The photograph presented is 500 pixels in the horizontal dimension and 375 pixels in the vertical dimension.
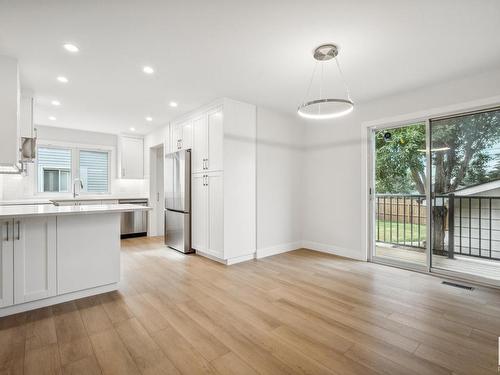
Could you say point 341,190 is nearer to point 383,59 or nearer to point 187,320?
point 383,59

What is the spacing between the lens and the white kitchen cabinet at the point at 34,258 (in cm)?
235

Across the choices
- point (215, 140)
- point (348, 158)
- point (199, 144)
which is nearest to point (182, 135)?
point (199, 144)

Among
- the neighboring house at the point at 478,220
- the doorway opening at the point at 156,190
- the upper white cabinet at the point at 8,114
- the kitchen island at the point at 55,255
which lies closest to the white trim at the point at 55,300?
the kitchen island at the point at 55,255

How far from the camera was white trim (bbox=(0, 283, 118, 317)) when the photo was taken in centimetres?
235

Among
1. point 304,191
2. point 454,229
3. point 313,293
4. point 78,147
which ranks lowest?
point 313,293

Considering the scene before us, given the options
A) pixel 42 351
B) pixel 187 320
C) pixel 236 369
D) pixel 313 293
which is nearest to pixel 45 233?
pixel 42 351

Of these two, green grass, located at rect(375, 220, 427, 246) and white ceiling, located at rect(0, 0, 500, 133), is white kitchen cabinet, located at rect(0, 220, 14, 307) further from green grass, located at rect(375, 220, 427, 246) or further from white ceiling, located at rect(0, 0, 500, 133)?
green grass, located at rect(375, 220, 427, 246)

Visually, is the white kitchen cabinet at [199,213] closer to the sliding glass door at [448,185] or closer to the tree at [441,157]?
the sliding glass door at [448,185]

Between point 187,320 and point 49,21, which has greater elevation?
point 49,21

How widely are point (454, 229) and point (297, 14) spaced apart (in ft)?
10.9

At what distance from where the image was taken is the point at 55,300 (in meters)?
2.55

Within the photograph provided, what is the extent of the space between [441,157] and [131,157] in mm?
6129

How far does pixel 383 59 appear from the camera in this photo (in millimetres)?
2736

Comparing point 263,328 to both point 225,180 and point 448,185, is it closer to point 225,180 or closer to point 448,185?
point 225,180
